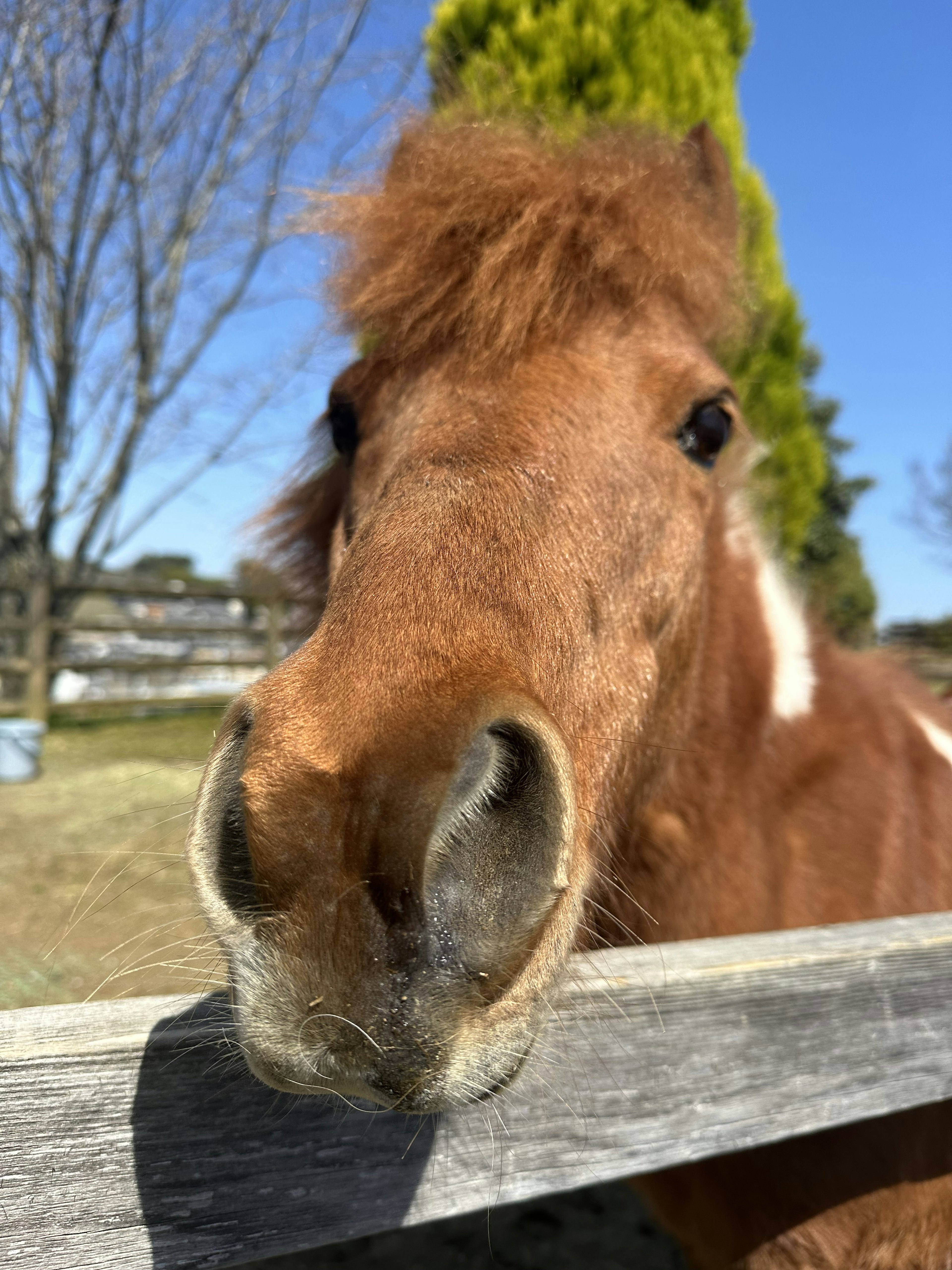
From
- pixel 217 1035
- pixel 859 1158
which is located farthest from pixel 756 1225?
pixel 217 1035

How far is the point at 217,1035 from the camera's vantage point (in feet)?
3.20

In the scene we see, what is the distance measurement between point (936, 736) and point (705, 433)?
156 cm

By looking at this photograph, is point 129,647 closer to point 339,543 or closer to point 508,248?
point 339,543

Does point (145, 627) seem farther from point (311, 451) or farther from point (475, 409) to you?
point (475, 409)

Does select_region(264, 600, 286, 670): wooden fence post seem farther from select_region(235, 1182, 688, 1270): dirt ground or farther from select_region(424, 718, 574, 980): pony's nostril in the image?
select_region(424, 718, 574, 980): pony's nostril

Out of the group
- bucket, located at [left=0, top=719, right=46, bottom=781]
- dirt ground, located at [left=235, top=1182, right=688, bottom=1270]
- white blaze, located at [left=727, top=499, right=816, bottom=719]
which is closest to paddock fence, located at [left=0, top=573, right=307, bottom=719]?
bucket, located at [left=0, top=719, right=46, bottom=781]

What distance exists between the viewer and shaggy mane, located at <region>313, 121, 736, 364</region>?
1.61 m

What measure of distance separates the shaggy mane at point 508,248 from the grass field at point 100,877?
3.03 feet

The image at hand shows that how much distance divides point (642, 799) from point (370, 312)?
1192mm

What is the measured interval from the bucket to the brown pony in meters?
5.66

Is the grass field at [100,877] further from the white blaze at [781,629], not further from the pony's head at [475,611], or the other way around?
the white blaze at [781,629]

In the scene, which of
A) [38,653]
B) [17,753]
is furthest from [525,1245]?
[38,653]

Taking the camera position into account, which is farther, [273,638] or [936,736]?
[273,638]

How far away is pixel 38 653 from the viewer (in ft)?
34.6
